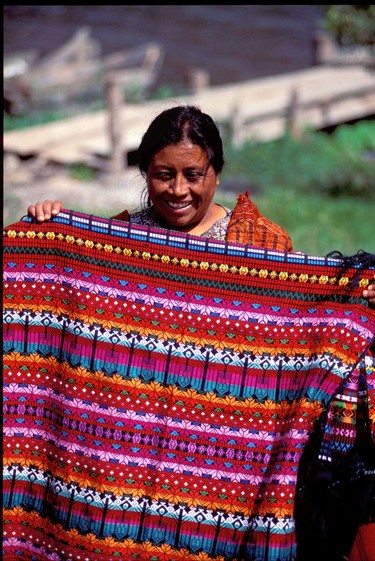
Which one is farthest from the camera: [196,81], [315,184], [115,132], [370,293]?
[196,81]

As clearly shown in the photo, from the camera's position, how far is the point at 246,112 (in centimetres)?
1516

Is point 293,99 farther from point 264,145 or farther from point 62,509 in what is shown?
point 62,509

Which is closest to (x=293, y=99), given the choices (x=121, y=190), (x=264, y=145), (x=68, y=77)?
(x=264, y=145)

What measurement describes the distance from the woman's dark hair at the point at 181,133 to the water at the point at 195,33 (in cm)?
1912

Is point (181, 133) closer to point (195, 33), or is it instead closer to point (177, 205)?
point (177, 205)

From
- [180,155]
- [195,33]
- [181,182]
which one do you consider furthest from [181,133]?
[195,33]

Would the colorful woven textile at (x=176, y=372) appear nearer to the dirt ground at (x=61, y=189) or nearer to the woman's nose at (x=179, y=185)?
the woman's nose at (x=179, y=185)

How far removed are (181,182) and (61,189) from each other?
9.05 m

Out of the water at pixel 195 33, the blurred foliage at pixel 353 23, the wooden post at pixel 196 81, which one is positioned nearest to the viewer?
the blurred foliage at pixel 353 23

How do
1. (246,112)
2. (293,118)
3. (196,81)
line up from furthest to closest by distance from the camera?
(196,81) → (246,112) → (293,118)

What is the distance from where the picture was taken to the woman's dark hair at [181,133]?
3479 millimetres

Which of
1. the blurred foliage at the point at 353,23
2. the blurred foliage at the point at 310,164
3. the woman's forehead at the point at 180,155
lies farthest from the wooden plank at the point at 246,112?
the woman's forehead at the point at 180,155

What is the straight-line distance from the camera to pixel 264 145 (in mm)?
14281

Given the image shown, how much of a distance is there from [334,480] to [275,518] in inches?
10.4
